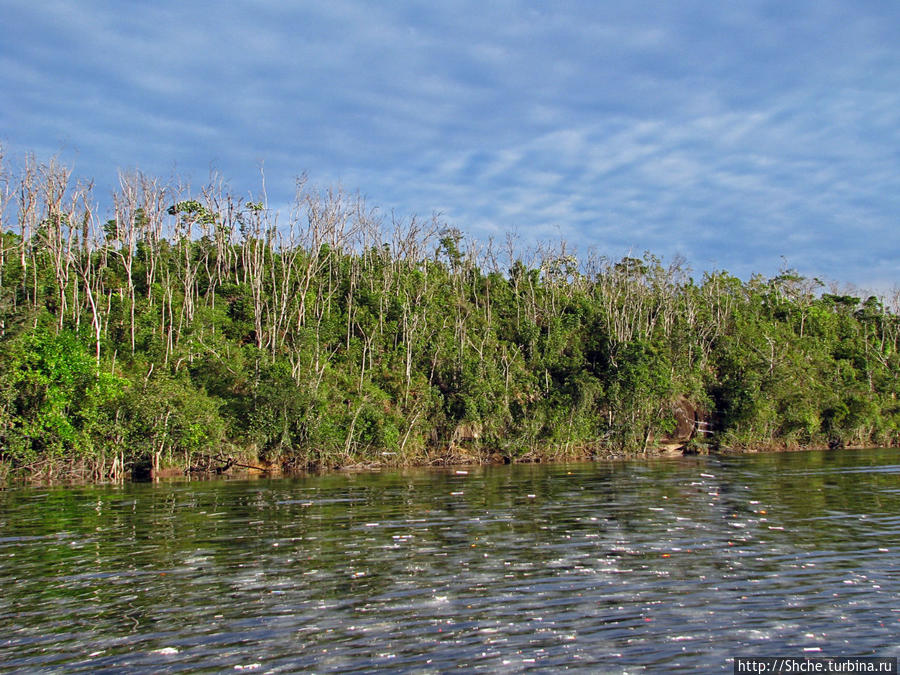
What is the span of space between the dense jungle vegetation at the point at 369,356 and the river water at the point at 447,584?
11924 millimetres

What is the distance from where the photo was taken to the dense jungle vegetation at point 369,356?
37.4 m

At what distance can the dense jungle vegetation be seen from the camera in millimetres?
37375

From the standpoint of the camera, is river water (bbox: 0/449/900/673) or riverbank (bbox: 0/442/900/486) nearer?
river water (bbox: 0/449/900/673)

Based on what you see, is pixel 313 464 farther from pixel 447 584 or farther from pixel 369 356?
pixel 447 584

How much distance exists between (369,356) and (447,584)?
4461 centimetres

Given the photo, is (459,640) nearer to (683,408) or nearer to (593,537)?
(593,537)

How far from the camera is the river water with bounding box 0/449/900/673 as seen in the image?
9352 mm

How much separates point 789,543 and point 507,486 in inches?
666

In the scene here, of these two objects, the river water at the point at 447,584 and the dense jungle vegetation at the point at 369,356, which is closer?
the river water at the point at 447,584

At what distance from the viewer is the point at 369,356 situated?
57000 millimetres

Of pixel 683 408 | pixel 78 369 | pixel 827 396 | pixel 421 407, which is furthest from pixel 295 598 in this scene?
pixel 827 396

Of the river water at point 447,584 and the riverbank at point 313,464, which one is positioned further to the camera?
the riverbank at point 313,464

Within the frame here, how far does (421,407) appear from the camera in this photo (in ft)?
175

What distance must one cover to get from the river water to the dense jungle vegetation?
11.9m
